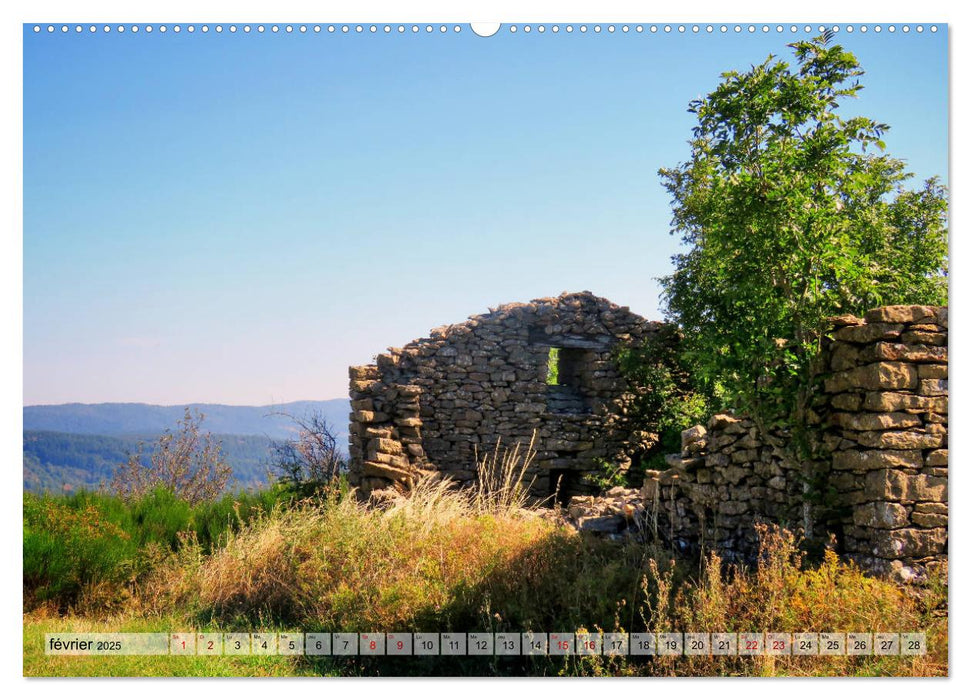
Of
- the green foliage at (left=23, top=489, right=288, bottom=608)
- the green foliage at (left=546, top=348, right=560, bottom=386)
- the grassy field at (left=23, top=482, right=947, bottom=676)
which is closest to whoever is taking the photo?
the grassy field at (left=23, top=482, right=947, bottom=676)

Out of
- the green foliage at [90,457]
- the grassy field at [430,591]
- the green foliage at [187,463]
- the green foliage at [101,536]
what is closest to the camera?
the grassy field at [430,591]

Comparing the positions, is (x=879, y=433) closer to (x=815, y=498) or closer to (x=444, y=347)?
(x=815, y=498)

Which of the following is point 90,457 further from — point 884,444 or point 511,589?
point 884,444

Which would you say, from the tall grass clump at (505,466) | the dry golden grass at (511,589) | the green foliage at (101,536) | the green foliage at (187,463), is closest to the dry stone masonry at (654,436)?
the tall grass clump at (505,466)

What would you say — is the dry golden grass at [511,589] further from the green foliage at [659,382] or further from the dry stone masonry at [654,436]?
the green foliage at [659,382]

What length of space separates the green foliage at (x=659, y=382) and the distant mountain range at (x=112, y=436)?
4.38 meters

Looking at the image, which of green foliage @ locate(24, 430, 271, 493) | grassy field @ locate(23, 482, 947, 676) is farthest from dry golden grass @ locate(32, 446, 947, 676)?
green foliage @ locate(24, 430, 271, 493)

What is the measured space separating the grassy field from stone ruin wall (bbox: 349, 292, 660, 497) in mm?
3182

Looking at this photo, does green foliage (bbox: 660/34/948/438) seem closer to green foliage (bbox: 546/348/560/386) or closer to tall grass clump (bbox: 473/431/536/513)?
tall grass clump (bbox: 473/431/536/513)

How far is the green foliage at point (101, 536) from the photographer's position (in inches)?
268

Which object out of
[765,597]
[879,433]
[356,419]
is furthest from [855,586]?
[356,419]

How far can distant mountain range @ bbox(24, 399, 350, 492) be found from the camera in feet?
17.7

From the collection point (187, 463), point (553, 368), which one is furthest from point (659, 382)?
point (187, 463)

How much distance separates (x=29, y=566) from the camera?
6.68 m
